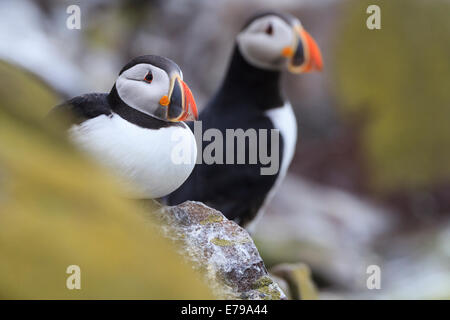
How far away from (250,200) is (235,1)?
2827mm

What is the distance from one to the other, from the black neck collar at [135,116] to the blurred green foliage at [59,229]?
1.39ft

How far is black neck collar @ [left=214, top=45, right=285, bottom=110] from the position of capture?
2568 millimetres

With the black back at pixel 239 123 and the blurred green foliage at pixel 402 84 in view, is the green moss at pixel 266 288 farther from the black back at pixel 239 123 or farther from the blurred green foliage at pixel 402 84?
the blurred green foliage at pixel 402 84

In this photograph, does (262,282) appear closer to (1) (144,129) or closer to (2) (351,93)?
(1) (144,129)

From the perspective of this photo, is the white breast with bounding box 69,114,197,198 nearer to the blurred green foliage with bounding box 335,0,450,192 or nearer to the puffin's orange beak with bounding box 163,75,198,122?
the puffin's orange beak with bounding box 163,75,198,122

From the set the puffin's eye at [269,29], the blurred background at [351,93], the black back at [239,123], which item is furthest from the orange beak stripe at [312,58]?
the blurred background at [351,93]

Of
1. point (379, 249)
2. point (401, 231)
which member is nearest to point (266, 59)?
point (379, 249)

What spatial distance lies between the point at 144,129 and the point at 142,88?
85 mm

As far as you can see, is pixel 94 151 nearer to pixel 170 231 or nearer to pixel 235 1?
pixel 170 231

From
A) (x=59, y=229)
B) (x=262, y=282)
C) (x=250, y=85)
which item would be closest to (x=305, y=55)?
(x=250, y=85)

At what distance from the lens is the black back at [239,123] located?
2404mm

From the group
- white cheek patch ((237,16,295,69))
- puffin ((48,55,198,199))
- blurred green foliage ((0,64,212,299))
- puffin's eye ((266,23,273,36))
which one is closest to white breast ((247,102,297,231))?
white cheek patch ((237,16,295,69))
